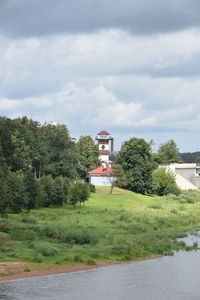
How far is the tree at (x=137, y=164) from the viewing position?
119 m

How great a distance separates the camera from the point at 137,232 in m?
61.4

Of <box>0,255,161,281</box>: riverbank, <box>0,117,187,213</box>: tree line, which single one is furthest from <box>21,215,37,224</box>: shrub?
<box>0,255,161,281</box>: riverbank

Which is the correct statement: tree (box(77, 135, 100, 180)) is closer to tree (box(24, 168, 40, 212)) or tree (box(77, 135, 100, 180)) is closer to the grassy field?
the grassy field

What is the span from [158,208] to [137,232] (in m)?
29.5

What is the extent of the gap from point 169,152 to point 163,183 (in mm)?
65918

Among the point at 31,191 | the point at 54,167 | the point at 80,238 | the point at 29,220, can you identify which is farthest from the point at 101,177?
the point at 80,238

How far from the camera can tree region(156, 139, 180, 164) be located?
188 metres

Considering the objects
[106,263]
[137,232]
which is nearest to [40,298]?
[106,263]

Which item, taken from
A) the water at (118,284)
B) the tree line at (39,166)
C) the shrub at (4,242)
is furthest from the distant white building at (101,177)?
the water at (118,284)

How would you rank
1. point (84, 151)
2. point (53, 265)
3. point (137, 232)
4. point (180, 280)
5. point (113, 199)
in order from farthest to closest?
1. point (84, 151)
2. point (113, 199)
3. point (137, 232)
4. point (53, 265)
5. point (180, 280)

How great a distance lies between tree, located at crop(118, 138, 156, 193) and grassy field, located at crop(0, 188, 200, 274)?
29290mm

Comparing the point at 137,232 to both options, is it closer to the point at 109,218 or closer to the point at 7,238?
the point at 109,218

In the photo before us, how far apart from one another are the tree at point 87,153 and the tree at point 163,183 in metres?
19.3

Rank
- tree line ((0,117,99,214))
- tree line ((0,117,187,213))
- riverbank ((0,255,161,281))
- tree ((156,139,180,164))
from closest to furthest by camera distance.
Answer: riverbank ((0,255,161,281)) < tree line ((0,117,99,214)) < tree line ((0,117,187,213)) < tree ((156,139,180,164))
